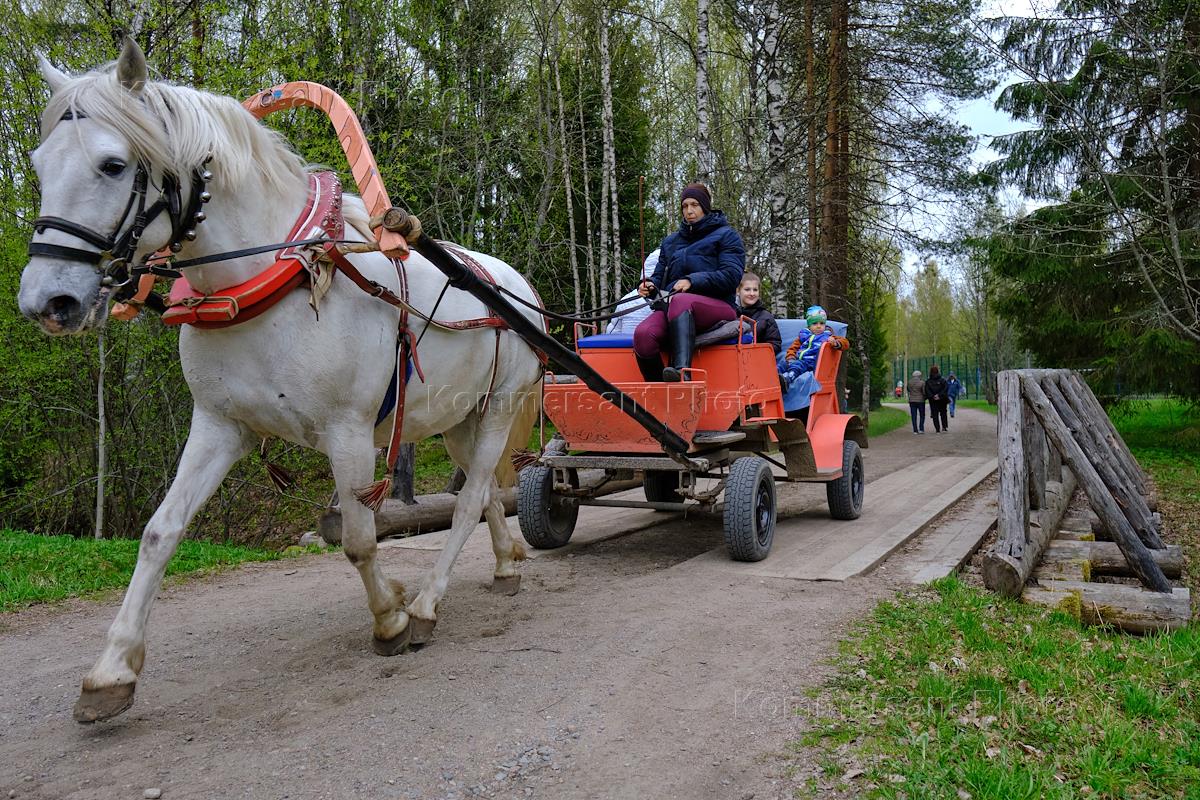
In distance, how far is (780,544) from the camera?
6160mm

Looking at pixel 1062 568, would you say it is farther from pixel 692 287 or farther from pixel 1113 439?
pixel 1113 439

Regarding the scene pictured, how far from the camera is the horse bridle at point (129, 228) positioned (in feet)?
8.23

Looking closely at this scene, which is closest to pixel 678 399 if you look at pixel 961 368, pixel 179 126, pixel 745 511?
pixel 745 511

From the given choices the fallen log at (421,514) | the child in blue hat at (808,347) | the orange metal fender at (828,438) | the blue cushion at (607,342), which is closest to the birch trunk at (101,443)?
the fallen log at (421,514)

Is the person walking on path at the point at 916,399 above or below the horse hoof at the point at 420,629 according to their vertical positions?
above

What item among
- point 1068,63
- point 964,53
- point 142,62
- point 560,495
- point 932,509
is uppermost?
point 964,53

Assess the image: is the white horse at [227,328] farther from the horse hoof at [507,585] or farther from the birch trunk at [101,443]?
the birch trunk at [101,443]

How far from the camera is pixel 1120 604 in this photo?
5035mm

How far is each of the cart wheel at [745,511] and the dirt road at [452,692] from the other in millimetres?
216

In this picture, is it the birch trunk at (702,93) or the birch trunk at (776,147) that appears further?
the birch trunk at (776,147)

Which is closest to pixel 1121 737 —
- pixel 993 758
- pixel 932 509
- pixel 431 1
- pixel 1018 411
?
pixel 993 758

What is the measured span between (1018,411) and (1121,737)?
121 inches

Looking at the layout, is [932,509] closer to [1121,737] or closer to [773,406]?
[773,406]

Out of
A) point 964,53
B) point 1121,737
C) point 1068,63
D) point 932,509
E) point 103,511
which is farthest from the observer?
point 964,53
